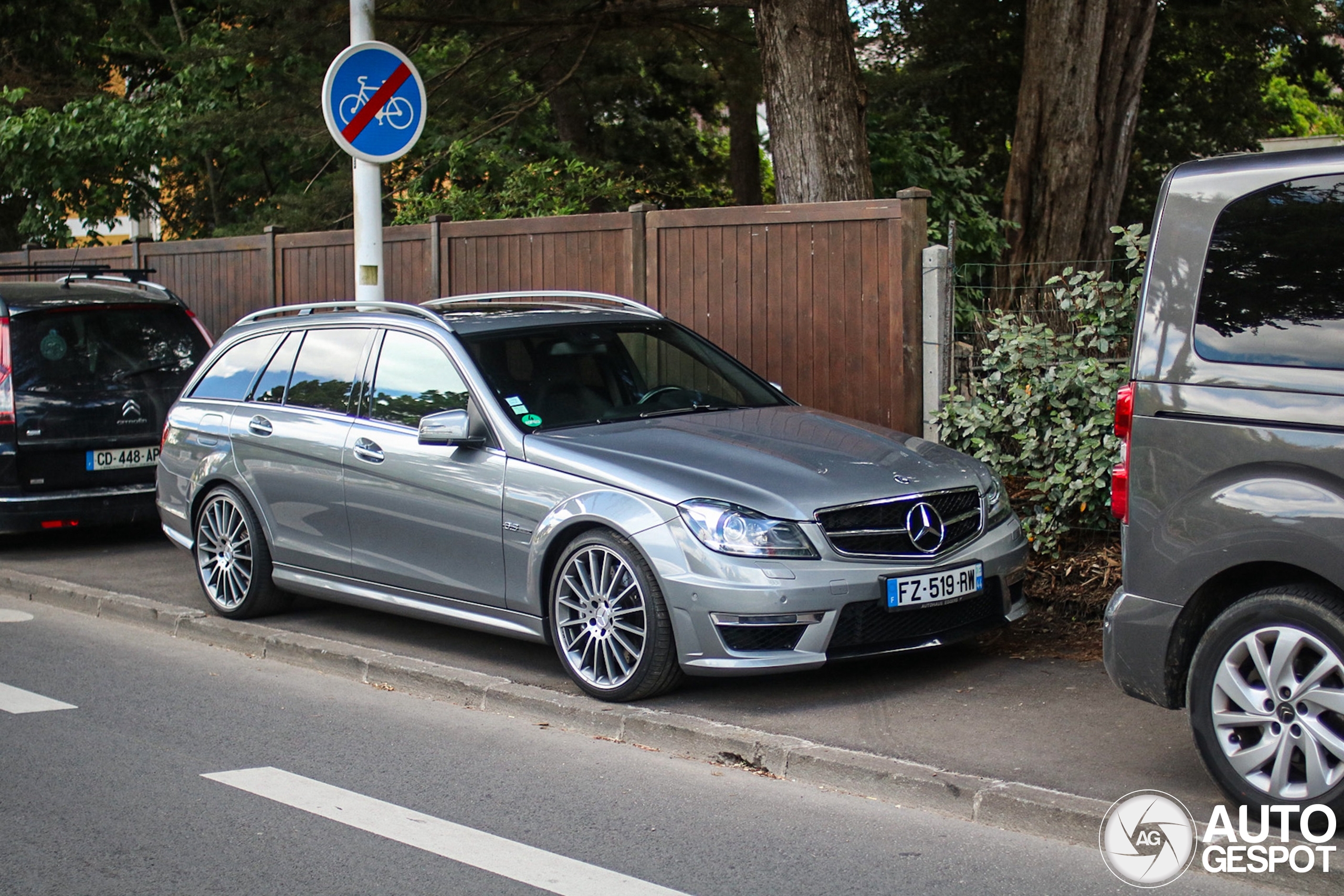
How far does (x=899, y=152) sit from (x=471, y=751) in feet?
28.0

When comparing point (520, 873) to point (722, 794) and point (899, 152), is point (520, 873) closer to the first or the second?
point (722, 794)

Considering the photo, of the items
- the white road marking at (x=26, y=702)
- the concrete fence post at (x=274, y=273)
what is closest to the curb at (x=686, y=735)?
the white road marking at (x=26, y=702)

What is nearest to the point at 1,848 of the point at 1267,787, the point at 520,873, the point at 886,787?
the point at 520,873

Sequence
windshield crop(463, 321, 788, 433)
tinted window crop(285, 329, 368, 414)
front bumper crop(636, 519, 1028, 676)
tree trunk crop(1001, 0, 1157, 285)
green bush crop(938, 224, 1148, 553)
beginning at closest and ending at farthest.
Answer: front bumper crop(636, 519, 1028, 676)
windshield crop(463, 321, 788, 433)
green bush crop(938, 224, 1148, 553)
tinted window crop(285, 329, 368, 414)
tree trunk crop(1001, 0, 1157, 285)

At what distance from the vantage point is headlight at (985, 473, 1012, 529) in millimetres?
6434

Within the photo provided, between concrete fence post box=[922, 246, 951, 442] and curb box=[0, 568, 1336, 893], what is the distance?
10.3 feet

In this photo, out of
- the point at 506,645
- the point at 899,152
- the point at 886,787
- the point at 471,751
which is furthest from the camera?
the point at 899,152

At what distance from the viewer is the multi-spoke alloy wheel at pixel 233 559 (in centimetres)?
798

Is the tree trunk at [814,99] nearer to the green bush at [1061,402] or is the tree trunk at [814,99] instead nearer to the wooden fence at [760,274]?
the wooden fence at [760,274]

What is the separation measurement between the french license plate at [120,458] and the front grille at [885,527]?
5.95 meters

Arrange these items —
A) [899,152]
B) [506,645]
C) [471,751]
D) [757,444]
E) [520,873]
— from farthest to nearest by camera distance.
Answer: [899,152], [506,645], [757,444], [471,751], [520,873]

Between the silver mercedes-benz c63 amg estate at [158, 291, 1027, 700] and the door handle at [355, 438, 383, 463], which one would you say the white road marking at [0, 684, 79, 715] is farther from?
the door handle at [355, 438, 383, 463]

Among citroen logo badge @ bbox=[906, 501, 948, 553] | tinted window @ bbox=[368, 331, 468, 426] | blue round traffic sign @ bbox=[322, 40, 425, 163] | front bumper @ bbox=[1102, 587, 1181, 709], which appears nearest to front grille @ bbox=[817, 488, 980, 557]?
citroen logo badge @ bbox=[906, 501, 948, 553]

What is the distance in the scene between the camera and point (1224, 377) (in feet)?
14.9
